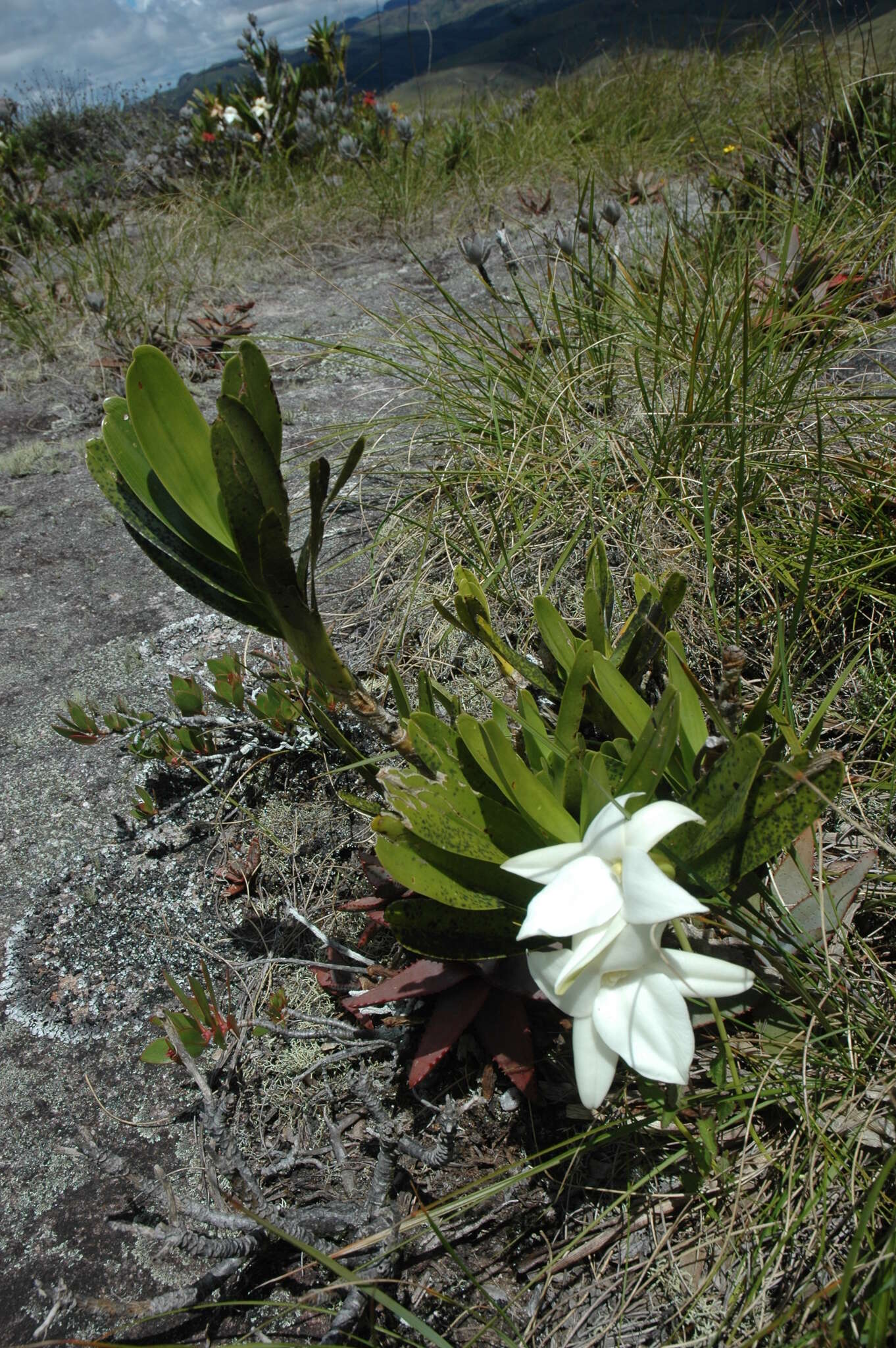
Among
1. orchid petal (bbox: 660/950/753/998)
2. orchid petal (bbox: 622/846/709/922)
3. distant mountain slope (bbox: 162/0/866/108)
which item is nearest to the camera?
orchid petal (bbox: 622/846/709/922)

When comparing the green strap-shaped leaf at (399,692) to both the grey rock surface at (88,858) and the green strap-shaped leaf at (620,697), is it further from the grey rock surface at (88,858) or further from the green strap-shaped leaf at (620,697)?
the grey rock surface at (88,858)

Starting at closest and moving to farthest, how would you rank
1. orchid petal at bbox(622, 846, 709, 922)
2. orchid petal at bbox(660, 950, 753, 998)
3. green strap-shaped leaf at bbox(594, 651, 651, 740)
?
orchid petal at bbox(622, 846, 709, 922) < orchid petal at bbox(660, 950, 753, 998) < green strap-shaped leaf at bbox(594, 651, 651, 740)

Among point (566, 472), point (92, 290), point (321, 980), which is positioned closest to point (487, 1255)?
point (321, 980)

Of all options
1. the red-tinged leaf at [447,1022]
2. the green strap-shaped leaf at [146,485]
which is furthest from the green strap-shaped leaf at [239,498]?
the red-tinged leaf at [447,1022]

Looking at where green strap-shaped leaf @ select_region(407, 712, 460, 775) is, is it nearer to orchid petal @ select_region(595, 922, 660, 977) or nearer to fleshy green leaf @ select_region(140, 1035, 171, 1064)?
orchid petal @ select_region(595, 922, 660, 977)

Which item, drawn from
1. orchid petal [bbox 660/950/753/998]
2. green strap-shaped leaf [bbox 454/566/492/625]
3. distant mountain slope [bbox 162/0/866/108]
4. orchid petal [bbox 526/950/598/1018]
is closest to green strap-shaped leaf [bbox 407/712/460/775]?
green strap-shaped leaf [bbox 454/566/492/625]

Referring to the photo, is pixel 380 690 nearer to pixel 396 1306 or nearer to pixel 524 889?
pixel 524 889
